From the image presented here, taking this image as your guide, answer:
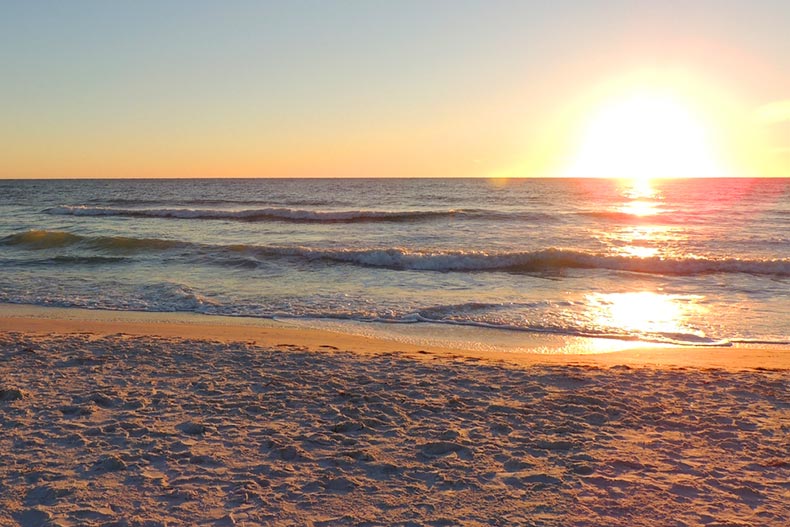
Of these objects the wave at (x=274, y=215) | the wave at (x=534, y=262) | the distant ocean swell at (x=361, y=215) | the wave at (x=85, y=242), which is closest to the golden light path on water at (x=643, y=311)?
the wave at (x=534, y=262)

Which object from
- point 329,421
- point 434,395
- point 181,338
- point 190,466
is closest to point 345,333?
point 181,338

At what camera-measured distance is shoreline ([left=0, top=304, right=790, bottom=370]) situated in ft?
25.0

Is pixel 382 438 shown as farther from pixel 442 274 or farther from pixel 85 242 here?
pixel 85 242

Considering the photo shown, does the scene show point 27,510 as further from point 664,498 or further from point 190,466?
point 664,498

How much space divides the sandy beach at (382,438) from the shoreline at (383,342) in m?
0.17

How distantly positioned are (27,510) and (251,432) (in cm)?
160

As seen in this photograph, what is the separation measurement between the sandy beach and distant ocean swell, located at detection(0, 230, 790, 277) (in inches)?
360

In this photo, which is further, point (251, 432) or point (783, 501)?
point (251, 432)

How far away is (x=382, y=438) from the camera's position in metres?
4.77

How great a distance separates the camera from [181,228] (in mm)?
27469

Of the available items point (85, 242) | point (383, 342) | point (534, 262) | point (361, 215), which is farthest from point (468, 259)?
point (361, 215)

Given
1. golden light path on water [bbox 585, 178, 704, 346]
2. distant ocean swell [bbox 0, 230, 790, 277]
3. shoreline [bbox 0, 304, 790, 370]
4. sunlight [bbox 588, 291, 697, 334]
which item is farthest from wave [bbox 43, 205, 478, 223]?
shoreline [bbox 0, 304, 790, 370]

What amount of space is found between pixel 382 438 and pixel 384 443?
0.31ft

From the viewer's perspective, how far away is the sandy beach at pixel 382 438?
371cm
